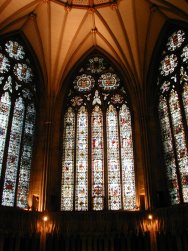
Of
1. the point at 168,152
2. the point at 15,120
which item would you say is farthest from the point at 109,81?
the point at 15,120

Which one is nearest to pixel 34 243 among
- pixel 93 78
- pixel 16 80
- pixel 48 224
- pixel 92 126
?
pixel 48 224

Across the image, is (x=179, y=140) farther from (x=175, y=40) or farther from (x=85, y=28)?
(x=85, y=28)

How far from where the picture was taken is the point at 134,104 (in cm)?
1883

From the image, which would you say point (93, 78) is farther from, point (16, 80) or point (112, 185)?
point (112, 185)

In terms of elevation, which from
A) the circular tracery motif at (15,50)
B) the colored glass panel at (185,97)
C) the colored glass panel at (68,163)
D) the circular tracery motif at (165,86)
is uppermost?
the circular tracery motif at (15,50)

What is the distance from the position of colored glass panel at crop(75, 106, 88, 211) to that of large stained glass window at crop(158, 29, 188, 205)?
3912 millimetres

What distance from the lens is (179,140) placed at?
16.6 m

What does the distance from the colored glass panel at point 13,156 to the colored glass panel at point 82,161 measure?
2.97m

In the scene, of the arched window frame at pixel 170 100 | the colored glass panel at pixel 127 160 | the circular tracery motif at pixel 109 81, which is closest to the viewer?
the arched window frame at pixel 170 100

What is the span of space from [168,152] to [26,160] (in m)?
6.87

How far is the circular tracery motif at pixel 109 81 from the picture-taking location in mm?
20047

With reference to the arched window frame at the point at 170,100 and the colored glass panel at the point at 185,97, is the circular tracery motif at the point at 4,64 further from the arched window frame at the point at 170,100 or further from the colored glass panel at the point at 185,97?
the colored glass panel at the point at 185,97

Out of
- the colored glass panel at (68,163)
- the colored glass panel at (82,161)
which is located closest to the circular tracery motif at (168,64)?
the colored glass panel at (82,161)

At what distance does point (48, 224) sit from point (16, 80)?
25.5 ft
